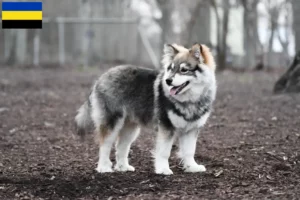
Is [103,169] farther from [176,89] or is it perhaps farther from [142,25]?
[142,25]

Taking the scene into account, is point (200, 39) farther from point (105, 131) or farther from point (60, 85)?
point (105, 131)

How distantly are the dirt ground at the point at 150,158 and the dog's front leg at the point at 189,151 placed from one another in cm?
15

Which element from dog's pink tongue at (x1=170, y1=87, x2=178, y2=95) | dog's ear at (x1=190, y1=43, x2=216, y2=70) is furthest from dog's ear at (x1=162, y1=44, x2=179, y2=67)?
dog's pink tongue at (x1=170, y1=87, x2=178, y2=95)

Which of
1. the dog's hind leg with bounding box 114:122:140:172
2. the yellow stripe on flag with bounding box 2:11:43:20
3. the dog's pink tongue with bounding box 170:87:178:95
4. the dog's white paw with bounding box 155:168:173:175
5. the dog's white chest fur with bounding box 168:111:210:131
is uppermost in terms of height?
the yellow stripe on flag with bounding box 2:11:43:20

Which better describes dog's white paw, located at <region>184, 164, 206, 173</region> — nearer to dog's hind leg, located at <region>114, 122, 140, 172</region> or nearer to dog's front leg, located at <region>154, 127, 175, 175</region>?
dog's front leg, located at <region>154, 127, 175, 175</region>

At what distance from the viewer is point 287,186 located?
5.52 m

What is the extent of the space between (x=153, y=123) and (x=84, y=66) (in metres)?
18.8

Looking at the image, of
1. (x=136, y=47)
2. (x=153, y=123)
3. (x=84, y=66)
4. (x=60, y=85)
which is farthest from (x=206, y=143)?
(x=136, y=47)

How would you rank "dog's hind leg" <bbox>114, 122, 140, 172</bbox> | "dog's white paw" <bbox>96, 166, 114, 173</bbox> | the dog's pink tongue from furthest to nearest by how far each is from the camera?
"dog's hind leg" <bbox>114, 122, 140, 172</bbox>, "dog's white paw" <bbox>96, 166, 114, 173</bbox>, the dog's pink tongue

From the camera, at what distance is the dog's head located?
20.0 feet

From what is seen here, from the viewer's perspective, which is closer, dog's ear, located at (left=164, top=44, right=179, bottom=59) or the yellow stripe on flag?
dog's ear, located at (left=164, top=44, right=179, bottom=59)

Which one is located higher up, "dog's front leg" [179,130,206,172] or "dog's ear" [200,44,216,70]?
"dog's ear" [200,44,216,70]

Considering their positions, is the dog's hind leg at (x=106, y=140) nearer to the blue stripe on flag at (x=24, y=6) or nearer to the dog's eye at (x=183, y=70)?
the dog's eye at (x=183, y=70)

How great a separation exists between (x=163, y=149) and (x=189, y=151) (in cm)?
36
